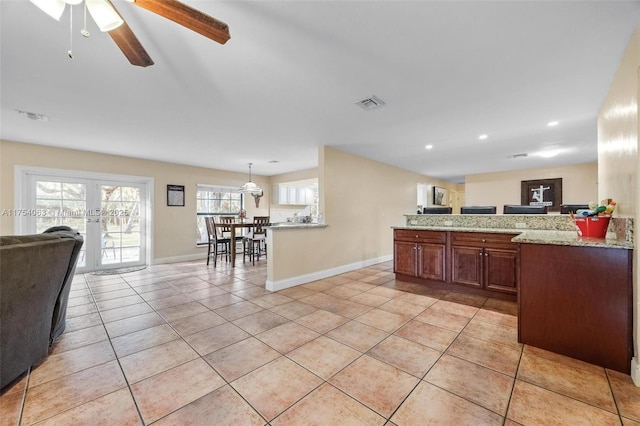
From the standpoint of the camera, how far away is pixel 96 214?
16.3 feet

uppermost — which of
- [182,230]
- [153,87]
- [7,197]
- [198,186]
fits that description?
[153,87]

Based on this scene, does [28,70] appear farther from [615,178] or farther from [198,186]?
[615,178]

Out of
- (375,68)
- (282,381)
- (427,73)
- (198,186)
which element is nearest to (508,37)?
(427,73)

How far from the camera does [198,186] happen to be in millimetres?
6383

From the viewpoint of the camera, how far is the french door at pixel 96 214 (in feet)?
14.5

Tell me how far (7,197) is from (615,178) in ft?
24.8

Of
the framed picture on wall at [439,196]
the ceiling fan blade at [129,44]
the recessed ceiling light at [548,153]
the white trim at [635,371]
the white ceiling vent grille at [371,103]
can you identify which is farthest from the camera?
the framed picture on wall at [439,196]

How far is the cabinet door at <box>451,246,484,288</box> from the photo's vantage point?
132 inches

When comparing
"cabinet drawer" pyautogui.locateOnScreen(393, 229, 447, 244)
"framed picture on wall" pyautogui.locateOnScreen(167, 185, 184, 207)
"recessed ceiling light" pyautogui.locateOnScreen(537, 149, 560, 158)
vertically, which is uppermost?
"recessed ceiling light" pyautogui.locateOnScreen(537, 149, 560, 158)

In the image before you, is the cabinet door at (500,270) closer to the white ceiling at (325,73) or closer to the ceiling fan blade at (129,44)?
the white ceiling at (325,73)

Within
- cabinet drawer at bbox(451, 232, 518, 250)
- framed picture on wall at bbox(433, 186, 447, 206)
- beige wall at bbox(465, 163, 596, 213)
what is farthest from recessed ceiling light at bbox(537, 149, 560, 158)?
framed picture on wall at bbox(433, 186, 447, 206)

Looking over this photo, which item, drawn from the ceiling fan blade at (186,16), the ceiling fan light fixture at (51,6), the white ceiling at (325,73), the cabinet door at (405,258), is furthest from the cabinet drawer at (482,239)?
the ceiling fan light fixture at (51,6)

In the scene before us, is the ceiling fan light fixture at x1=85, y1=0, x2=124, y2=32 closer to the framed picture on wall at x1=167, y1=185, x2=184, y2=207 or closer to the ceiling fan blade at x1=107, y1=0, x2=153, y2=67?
the ceiling fan blade at x1=107, y1=0, x2=153, y2=67

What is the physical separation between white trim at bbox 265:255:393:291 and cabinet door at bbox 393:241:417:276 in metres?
0.97
